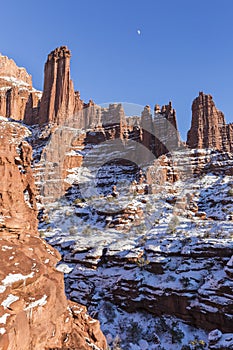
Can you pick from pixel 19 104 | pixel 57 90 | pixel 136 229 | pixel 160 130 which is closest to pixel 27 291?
pixel 136 229

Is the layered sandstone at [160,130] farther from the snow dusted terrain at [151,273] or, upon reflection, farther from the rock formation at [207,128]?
the snow dusted terrain at [151,273]

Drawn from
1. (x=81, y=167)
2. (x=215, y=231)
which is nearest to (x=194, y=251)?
(x=215, y=231)

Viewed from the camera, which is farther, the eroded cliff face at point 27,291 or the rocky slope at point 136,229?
the rocky slope at point 136,229

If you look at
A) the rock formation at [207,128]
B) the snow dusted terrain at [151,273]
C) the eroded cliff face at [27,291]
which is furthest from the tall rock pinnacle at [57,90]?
the eroded cliff face at [27,291]

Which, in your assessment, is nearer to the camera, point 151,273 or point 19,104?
point 151,273

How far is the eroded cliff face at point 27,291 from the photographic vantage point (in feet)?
26.7

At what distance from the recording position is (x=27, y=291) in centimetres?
916

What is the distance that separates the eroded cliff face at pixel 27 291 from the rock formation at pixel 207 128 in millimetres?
67645

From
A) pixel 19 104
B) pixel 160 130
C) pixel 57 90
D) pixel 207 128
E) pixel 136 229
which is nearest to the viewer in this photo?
pixel 136 229

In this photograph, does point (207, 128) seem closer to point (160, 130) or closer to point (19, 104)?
point (160, 130)

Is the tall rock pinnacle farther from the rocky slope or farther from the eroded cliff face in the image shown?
the eroded cliff face

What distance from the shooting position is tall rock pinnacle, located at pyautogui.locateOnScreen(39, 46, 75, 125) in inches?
3755

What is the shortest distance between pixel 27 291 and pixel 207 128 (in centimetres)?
7563

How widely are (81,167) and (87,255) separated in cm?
4997
